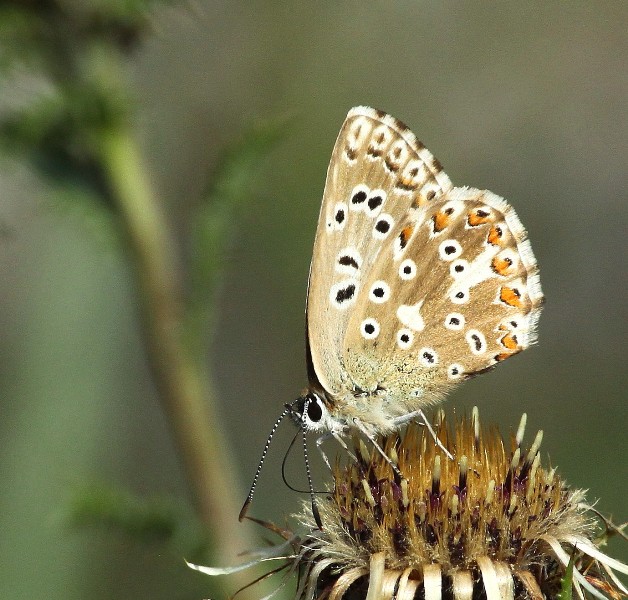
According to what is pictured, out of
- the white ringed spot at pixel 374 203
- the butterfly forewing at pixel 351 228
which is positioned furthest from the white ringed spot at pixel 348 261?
the white ringed spot at pixel 374 203

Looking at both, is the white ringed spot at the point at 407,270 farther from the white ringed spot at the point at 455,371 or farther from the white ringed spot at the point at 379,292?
the white ringed spot at the point at 455,371

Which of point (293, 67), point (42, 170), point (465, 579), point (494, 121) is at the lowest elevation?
point (465, 579)

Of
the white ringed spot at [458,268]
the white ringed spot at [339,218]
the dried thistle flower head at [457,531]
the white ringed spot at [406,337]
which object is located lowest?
the dried thistle flower head at [457,531]

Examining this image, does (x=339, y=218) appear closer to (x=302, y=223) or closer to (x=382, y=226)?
(x=382, y=226)

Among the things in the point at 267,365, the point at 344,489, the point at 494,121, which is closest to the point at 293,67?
the point at 494,121

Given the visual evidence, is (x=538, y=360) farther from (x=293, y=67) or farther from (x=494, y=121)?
(x=293, y=67)

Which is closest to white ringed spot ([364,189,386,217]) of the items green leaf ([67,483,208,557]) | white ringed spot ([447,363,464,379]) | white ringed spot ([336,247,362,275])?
white ringed spot ([336,247,362,275])

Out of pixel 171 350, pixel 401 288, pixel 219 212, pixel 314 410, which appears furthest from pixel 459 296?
pixel 171 350
